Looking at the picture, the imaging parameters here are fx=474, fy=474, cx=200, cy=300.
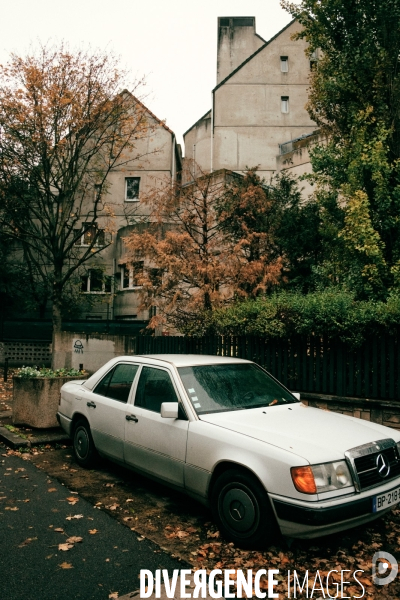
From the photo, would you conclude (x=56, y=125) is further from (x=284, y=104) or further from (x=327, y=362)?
(x=284, y=104)

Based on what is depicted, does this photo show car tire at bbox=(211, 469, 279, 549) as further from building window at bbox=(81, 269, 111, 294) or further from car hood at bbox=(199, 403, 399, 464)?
building window at bbox=(81, 269, 111, 294)

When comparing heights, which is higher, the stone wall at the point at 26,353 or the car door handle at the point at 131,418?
the car door handle at the point at 131,418

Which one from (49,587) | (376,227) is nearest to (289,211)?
(376,227)

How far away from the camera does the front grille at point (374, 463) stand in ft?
12.6

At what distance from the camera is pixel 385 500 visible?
394 cm

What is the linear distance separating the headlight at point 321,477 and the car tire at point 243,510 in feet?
1.15

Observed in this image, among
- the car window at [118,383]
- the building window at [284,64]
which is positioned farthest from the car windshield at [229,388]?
the building window at [284,64]

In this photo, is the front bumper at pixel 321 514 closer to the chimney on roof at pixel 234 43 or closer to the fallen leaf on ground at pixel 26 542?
Answer: the fallen leaf on ground at pixel 26 542

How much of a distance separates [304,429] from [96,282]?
24584 mm

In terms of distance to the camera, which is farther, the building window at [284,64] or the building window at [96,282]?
the building window at [284,64]

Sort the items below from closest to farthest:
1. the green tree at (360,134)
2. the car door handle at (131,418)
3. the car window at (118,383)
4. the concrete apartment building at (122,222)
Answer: the car door handle at (131,418), the car window at (118,383), the green tree at (360,134), the concrete apartment building at (122,222)

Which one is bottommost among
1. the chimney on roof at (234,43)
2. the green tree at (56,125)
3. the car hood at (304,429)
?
the car hood at (304,429)

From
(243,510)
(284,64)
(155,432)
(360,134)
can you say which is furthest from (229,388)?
(284,64)

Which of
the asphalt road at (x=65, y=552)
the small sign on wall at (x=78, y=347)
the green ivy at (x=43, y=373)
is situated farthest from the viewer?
the small sign on wall at (x=78, y=347)
